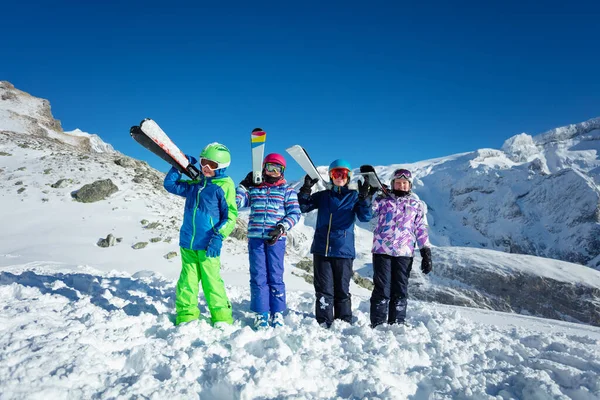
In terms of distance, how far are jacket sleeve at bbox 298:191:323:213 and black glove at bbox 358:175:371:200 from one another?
58cm

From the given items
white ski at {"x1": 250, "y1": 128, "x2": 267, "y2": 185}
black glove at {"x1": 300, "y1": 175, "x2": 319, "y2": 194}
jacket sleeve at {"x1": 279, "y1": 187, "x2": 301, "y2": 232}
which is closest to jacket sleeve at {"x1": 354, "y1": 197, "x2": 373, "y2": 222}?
black glove at {"x1": 300, "y1": 175, "x2": 319, "y2": 194}

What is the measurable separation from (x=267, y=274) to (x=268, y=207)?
0.85m

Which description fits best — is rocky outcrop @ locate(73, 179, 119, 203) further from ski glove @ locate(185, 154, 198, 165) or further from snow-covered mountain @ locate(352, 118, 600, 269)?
snow-covered mountain @ locate(352, 118, 600, 269)

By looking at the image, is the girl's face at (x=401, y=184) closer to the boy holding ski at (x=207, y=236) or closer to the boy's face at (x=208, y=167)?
the boy holding ski at (x=207, y=236)

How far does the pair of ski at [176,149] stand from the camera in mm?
4031

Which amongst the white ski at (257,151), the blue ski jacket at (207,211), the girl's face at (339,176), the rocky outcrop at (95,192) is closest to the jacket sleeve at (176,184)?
the blue ski jacket at (207,211)

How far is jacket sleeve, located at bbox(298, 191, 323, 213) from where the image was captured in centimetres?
456

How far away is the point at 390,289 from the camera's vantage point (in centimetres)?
448

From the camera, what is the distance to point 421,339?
148 inches

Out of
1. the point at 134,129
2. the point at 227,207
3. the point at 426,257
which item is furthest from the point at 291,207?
the point at 134,129

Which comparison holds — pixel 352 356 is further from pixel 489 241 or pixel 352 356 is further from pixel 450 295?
pixel 489 241

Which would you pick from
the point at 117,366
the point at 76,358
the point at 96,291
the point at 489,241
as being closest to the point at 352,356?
the point at 117,366

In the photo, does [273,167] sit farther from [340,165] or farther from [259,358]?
[259,358]

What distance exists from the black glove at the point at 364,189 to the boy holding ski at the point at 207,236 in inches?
62.1
